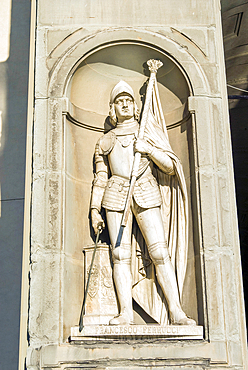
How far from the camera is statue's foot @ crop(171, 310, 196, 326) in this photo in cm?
664

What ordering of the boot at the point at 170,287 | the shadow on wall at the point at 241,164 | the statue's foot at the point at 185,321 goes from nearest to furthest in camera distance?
the statue's foot at the point at 185,321
the boot at the point at 170,287
the shadow on wall at the point at 241,164

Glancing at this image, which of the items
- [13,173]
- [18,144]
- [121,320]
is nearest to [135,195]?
[121,320]

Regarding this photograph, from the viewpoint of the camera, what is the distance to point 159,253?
23.0 ft

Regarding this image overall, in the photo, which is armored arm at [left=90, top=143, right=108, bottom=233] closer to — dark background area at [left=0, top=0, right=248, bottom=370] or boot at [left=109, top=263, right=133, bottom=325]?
boot at [left=109, top=263, right=133, bottom=325]

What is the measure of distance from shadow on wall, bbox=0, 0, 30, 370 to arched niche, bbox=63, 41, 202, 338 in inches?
57.4

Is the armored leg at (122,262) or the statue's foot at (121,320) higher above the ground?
the armored leg at (122,262)

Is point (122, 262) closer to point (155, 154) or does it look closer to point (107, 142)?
point (155, 154)

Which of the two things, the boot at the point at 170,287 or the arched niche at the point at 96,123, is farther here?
the arched niche at the point at 96,123

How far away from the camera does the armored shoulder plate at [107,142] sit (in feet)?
24.6

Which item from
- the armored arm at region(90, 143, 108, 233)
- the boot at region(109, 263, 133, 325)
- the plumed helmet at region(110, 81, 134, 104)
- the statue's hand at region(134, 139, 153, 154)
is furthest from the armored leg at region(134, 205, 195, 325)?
the plumed helmet at region(110, 81, 134, 104)

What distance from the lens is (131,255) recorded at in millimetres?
7289

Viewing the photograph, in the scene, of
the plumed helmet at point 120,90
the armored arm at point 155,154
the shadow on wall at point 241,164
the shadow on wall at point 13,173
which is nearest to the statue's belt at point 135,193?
the armored arm at point 155,154

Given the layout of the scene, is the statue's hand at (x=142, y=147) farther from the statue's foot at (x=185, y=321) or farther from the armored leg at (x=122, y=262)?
the statue's foot at (x=185, y=321)

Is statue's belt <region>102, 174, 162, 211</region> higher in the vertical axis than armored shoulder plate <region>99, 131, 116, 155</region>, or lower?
lower
